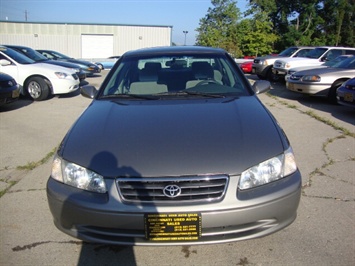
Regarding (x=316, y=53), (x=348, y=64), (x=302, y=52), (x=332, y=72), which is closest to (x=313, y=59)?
(x=316, y=53)

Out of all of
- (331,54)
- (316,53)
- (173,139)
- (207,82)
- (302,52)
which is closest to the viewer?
(173,139)

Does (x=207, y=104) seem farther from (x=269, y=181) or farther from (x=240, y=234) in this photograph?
(x=240, y=234)

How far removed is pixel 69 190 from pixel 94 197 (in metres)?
0.22

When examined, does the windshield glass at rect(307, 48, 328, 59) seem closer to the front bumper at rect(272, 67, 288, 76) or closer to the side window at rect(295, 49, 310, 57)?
the side window at rect(295, 49, 310, 57)

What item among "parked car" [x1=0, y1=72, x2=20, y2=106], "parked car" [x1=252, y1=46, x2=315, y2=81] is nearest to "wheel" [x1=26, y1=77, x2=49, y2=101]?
"parked car" [x1=0, y1=72, x2=20, y2=106]

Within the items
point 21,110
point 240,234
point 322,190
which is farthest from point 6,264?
point 21,110

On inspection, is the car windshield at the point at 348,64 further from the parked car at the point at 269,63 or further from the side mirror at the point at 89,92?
the side mirror at the point at 89,92

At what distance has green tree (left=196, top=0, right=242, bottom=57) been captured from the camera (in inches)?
1350

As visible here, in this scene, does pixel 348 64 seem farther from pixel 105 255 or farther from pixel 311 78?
pixel 105 255

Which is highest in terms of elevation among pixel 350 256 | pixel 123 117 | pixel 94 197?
pixel 123 117

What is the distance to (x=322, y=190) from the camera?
3.59 meters

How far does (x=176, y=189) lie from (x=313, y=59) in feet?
40.7

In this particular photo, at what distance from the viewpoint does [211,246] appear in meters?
2.62

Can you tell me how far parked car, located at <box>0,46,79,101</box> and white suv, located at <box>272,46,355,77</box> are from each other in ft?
26.4
